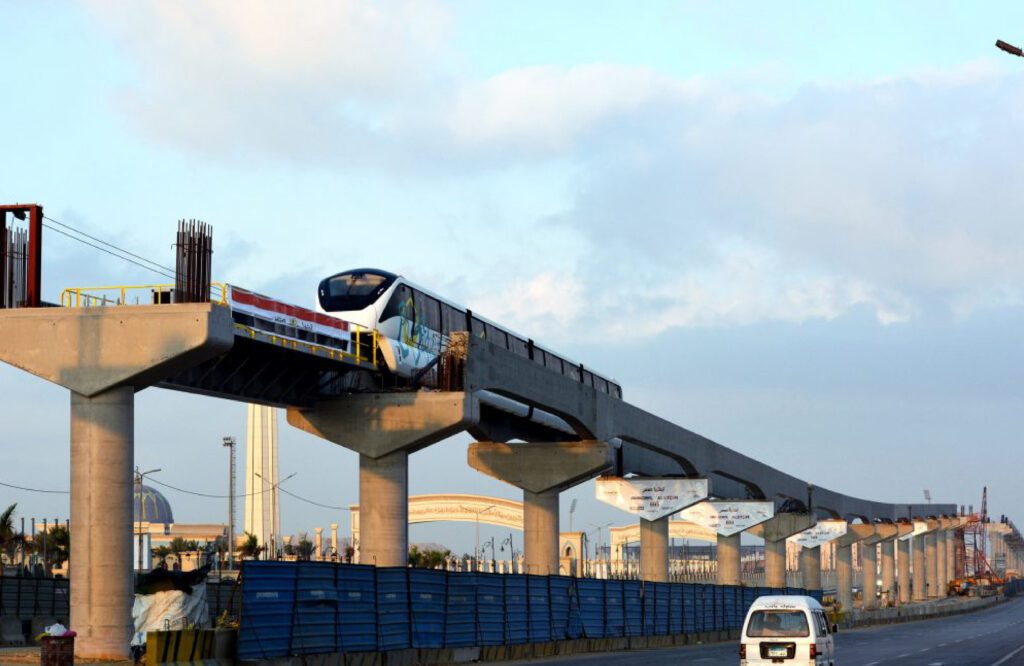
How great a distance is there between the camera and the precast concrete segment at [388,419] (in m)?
47.5

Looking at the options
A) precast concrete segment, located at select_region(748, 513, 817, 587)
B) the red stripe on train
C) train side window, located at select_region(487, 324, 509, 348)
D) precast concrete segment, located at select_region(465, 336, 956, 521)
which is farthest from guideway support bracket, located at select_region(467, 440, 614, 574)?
precast concrete segment, located at select_region(748, 513, 817, 587)

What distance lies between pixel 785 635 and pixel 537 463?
127ft

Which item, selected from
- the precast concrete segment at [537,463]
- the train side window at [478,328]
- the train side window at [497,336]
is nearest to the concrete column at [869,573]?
the precast concrete segment at [537,463]

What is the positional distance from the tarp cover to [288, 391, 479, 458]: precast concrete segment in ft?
54.8

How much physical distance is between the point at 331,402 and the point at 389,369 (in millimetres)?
2327

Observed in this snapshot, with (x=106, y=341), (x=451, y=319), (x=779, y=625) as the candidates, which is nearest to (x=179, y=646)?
(x=106, y=341)

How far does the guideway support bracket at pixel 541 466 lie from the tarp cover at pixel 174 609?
33.6m

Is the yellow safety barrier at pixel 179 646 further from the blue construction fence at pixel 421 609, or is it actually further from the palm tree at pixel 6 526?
the palm tree at pixel 6 526

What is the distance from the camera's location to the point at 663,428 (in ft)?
239

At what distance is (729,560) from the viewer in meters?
97.9

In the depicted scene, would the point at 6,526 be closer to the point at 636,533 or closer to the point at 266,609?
the point at 266,609

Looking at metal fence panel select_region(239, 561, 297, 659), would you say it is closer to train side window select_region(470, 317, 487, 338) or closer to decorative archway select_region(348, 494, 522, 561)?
train side window select_region(470, 317, 487, 338)

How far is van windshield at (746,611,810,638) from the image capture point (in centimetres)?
2695

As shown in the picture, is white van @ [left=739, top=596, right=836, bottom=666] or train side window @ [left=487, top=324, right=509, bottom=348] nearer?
white van @ [left=739, top=596, right=836, bottom=666]
